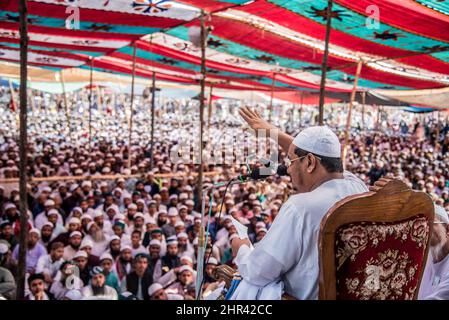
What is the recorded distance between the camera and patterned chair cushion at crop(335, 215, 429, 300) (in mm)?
1332

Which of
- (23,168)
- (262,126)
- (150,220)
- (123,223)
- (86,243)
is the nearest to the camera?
(262,126)

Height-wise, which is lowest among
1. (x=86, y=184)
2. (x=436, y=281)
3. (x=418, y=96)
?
(x=86, y=184)

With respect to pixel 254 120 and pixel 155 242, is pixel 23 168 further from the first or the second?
pixel 254 120

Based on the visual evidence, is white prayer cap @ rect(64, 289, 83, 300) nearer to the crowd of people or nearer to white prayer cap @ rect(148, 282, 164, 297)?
the crowd of people

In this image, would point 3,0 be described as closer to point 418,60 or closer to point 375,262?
point 375,262

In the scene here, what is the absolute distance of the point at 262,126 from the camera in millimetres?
2076

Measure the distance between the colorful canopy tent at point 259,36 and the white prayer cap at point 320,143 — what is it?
10.9 feet

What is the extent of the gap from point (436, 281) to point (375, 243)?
0.76 m

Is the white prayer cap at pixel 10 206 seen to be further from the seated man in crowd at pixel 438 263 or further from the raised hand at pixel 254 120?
the seated man in crowd at pixel 438 263

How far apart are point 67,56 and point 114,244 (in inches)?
226

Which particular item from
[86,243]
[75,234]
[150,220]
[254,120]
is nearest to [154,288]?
[86,243]

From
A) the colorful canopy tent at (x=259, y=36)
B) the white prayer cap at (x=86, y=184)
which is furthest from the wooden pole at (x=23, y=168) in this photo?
the white prayer cap at (x=86, y=184)

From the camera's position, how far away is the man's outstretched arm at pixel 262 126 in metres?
2.09

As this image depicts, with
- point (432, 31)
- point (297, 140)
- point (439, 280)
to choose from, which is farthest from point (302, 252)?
point (432, 31)
